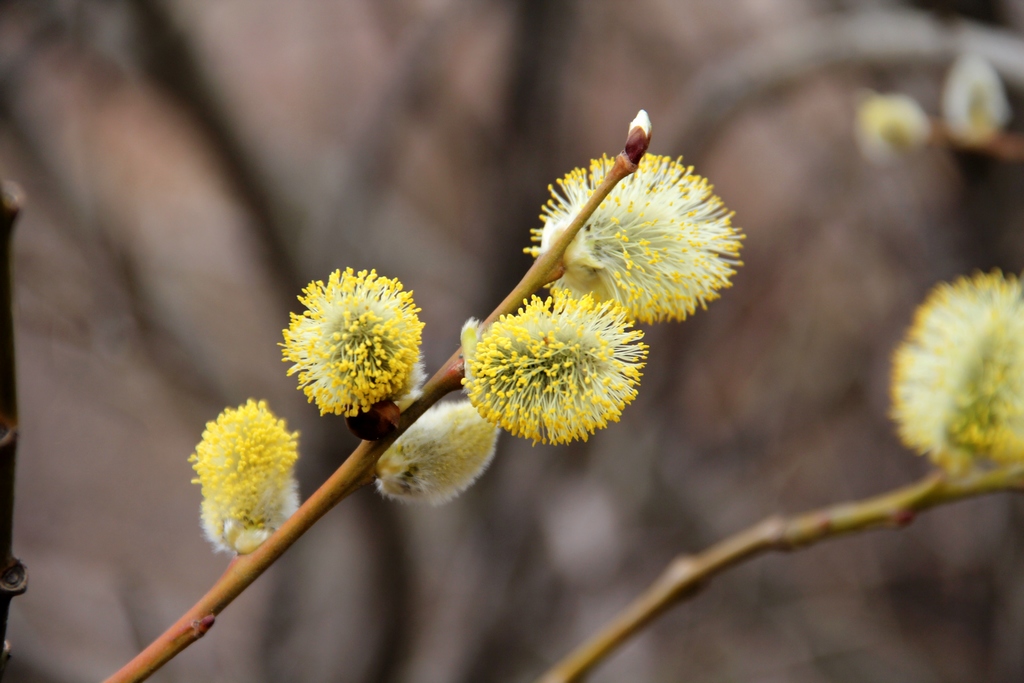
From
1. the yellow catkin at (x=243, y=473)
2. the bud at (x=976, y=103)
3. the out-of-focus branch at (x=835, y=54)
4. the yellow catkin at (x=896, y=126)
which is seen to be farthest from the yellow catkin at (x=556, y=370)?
the out-of-focus branch at (x=835, y=54)

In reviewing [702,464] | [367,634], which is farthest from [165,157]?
[702,464]

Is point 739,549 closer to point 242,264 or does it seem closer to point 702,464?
point 702,464

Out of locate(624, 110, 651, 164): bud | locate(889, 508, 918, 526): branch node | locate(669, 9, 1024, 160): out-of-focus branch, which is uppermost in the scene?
locate(669, 9, 1024, 160): out-of-focus branch

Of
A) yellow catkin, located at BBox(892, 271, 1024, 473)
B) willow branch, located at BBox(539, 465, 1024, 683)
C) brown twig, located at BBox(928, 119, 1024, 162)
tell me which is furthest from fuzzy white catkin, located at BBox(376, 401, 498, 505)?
brown twig, located at BBox(928, 119, 1024, 162)

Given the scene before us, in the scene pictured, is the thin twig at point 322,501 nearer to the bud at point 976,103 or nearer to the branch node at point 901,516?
the branch node at point 901,516

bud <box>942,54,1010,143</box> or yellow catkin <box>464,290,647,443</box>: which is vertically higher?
bud <box>942,54,1010,143</box>

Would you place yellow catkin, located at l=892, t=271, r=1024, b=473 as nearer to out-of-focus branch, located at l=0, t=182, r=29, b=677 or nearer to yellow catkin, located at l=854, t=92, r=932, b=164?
out-of-focus branch, located at l=0, t=182, r=29, b=677

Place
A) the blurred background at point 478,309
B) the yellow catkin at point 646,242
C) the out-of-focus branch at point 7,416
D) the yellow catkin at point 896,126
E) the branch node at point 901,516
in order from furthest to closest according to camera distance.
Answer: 1. the blurred background at point 478,309
2. the yellow catkin at point 896,126
3. the branch node at point 901,516
4. the yellow catkin at point 646,242
5. the out-of-focus branch at point 7,416
